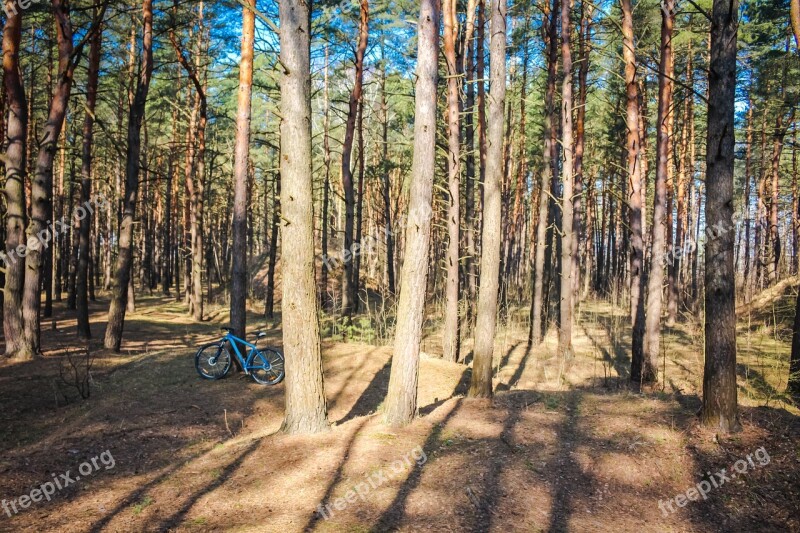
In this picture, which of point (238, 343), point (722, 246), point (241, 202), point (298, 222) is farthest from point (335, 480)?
point (241, 202)

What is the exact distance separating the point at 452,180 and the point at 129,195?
827cm

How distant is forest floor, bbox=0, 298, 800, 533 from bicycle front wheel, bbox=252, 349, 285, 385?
48 cm

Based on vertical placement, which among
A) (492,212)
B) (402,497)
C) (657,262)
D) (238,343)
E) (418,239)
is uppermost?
(492,212)

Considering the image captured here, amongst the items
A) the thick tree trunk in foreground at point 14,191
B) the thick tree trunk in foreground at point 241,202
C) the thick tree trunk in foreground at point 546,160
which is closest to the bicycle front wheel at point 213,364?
the thick tree trunk in foreground at point 241,202

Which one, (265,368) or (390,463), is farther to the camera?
(265,368)

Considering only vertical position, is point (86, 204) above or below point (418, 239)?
above

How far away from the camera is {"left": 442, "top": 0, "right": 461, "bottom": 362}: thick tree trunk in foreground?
11039 mm

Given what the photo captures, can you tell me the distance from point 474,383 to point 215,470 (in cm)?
402

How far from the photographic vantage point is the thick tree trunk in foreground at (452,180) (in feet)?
36.2

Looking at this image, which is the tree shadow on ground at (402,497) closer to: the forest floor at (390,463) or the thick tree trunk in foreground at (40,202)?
the forest floor at (390,463)

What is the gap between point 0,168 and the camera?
46.1ft

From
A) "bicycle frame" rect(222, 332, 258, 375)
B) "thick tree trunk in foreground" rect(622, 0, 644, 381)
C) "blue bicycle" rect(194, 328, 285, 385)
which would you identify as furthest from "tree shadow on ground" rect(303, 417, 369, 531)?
"thick tree trunk in foreground" rect(622, 0, 644, 381)

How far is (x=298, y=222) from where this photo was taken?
5773 mm

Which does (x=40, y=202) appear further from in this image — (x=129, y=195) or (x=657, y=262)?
(x=657, y=262)
